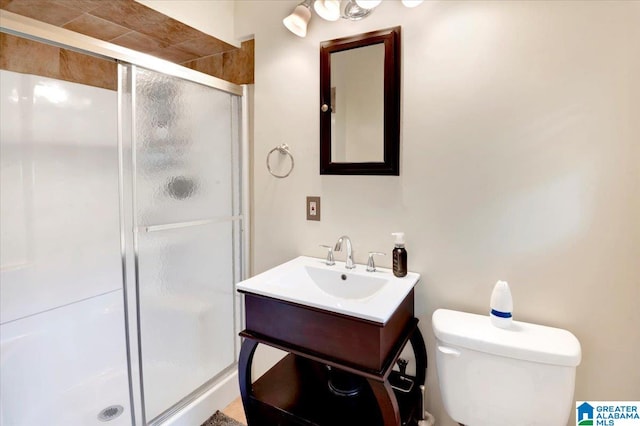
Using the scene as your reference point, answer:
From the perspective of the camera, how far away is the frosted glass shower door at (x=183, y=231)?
4.70 feet

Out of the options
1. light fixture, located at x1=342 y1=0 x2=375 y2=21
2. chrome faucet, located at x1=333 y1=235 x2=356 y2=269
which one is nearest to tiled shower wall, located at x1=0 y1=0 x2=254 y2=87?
light fixture, located at x1=342 y1=0 x2=375 y2=21

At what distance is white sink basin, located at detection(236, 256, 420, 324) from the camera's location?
1004 mm

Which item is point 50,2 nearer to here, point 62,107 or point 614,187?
point 62,107

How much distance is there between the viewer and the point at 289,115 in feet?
5.23

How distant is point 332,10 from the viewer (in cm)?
135

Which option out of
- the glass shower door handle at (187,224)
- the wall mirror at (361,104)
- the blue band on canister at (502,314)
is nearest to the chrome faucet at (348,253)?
the wall mirror at (361,104)

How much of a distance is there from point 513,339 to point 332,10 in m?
1.44

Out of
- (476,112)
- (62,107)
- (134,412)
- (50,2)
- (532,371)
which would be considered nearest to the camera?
(532,371)

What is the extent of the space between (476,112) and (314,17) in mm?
885

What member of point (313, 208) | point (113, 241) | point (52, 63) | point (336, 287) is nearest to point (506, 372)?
point (336, 287)

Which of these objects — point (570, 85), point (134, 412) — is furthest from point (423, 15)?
point (134, 412)

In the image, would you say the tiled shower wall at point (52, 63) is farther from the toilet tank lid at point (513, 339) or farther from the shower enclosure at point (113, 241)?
the toilet tank lid at point (513, 339)

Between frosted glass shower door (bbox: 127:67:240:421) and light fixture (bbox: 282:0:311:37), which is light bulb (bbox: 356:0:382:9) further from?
frosted glass shower door (bbox: 127:67:240:421)

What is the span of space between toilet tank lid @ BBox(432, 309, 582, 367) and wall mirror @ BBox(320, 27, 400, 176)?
2.11 feet
